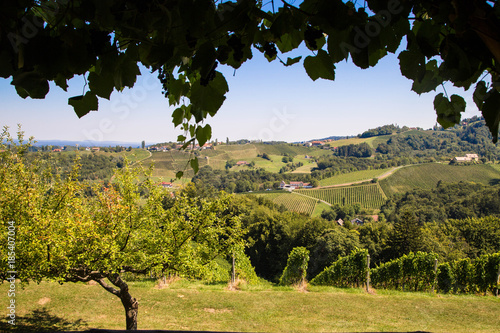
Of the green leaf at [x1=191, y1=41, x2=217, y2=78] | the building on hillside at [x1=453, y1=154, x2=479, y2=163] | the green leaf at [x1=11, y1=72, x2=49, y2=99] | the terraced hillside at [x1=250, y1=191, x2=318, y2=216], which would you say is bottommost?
the terraced hillside at [x1=250, y1=191, x2=318, y2=216]

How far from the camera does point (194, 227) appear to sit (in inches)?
273

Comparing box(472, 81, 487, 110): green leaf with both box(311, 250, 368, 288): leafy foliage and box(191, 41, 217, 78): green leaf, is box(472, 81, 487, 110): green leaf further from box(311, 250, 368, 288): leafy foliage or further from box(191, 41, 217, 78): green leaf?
box(311, 250, 368, 288): leafy foliage

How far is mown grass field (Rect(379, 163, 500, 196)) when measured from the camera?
75.6 m

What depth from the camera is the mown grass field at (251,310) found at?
763 centimetres

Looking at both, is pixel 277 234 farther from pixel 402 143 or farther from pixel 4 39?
pixel 402 143

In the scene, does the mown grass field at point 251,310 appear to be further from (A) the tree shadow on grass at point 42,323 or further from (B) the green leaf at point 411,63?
(B) the green leaf at point 411,63

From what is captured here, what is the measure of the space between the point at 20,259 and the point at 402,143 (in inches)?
5179

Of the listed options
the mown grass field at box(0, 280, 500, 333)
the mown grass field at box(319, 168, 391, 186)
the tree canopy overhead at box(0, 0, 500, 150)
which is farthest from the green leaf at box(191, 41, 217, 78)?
the mown grass field at box(319, 168, 391, 186)

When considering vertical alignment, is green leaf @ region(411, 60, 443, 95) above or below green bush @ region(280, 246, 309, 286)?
above

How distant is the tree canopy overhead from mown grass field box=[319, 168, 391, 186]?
87600 millimetres

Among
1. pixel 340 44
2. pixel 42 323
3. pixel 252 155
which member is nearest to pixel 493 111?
pixel 340 44

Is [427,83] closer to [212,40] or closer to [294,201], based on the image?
[212,40]

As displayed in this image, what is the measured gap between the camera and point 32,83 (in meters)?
0.73

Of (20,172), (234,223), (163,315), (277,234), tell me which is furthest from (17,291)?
(277,234)
